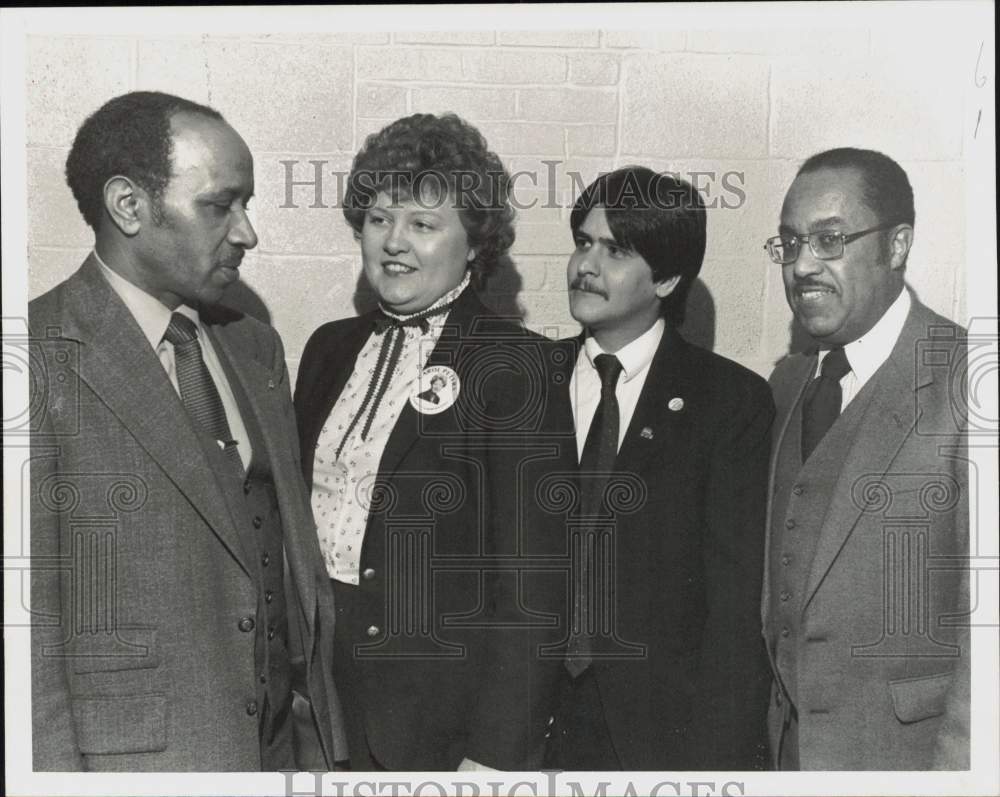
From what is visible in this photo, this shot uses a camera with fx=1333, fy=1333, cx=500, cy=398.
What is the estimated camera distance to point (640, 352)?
331 cm

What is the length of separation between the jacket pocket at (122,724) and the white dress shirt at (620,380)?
A: 1195 millimetres

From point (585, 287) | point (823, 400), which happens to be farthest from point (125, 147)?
point (823, 400)

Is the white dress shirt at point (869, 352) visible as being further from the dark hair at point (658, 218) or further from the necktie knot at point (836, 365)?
the dark hair at point (658, 218)

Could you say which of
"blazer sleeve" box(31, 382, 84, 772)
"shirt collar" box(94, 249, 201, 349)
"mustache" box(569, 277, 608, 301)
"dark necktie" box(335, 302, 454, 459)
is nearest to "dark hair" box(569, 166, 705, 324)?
"mustache" box(569, 277, 608, 301)

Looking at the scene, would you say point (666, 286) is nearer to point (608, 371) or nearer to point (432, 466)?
point (608, 371)

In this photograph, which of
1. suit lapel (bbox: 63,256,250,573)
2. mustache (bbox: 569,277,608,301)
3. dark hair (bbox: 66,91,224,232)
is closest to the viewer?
suit lapel (bbox: 63,256,250,573)

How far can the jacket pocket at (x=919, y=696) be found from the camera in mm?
3355

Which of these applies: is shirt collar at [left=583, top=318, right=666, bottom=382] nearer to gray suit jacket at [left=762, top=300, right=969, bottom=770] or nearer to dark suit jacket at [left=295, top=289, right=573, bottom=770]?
dark suit jacket at [left=295, top=289, right=573, bottom=770]

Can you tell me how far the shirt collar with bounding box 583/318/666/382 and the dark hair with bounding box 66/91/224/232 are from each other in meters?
1.18

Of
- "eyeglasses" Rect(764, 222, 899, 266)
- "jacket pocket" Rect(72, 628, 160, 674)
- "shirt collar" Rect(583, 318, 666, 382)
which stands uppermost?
"eyeglasses" Rect(764, 222, 899, 266)

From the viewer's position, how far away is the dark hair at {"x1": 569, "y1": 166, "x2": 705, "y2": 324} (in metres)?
3.33

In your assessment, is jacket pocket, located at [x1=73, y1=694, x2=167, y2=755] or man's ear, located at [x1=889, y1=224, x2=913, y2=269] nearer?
jacket pocket, located at [x1=73, y1=694, x2=167, y2=755]

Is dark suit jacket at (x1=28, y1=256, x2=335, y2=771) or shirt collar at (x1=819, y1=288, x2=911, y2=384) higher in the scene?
shirt collar at (x1=819, y1=288, x2=911, y2=384)

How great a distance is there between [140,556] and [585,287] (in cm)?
128
